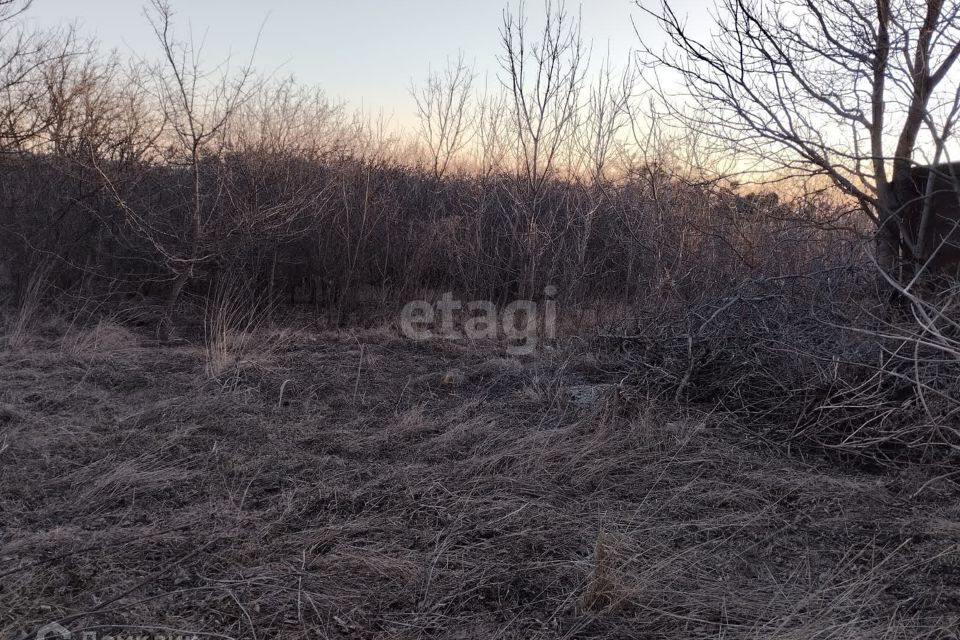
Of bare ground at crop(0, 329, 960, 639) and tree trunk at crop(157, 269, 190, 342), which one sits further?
tree trunk at crop(157, 269, 190, 342)

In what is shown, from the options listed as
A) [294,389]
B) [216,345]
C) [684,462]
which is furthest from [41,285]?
[684,462]

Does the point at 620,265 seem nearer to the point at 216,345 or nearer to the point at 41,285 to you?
the point at 216,345

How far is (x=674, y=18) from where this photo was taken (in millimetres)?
4758

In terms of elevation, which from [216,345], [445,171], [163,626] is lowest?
[163,626]

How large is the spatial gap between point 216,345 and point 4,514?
307 centimetres
